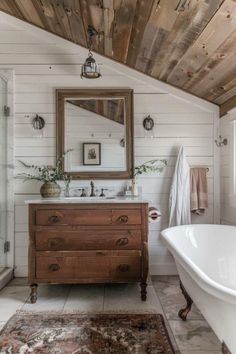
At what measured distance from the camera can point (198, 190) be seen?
3.22m

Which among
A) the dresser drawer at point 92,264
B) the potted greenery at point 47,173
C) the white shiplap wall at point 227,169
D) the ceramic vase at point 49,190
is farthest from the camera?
the potted greenery at point 47,173

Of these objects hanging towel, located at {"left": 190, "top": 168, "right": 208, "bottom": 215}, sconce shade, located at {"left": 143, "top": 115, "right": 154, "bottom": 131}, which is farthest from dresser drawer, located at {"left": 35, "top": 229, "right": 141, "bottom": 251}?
sconce shade, located at {"left": 143, "top": 115, "right": 154, "bottom": 131}

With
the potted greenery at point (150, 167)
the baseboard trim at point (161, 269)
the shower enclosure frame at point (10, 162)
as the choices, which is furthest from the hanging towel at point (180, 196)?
the shower enclosure frame at point (10, 162)

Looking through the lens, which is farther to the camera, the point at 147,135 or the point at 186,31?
the point at 147,135

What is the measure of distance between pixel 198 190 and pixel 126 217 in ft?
3.40

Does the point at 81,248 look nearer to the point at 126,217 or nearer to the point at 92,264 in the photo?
the point at 92,264

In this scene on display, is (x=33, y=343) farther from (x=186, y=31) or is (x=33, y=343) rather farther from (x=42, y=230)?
(x=186, y=31)

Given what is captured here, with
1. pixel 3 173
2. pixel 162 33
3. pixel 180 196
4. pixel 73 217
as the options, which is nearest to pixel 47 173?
pixel 3 173

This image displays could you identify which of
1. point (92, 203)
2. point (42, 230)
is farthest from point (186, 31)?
point (42, 230)

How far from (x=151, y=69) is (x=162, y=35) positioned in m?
0.74

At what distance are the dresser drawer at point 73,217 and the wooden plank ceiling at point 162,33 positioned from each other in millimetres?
1512

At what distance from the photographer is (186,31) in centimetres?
218

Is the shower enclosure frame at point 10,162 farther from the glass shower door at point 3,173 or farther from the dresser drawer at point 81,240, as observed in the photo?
the dresser drawer at point 81,240

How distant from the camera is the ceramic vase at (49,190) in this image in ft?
9.56
